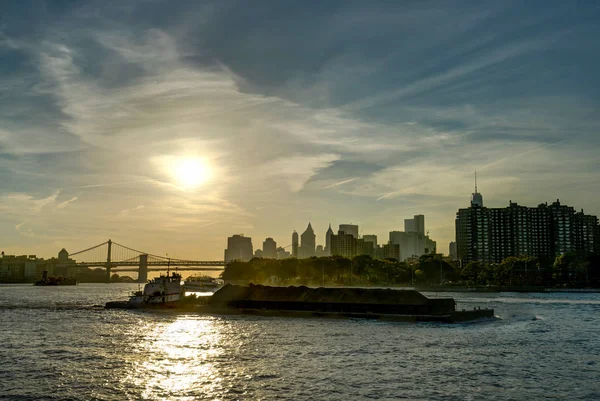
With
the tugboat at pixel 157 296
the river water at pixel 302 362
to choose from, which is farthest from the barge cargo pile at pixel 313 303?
the river water at pixel 302 362

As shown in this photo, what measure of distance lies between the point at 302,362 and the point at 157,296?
8296 centimetres

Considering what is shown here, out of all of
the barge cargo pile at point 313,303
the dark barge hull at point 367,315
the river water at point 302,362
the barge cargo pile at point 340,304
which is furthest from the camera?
the barge cargo pile at point 313,303

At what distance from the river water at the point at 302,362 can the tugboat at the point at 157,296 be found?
134 feet

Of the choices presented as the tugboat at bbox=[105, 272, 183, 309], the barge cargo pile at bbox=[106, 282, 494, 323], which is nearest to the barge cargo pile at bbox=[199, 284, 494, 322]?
the barge cargo pile at bbox=[106, 282, 494, 323]

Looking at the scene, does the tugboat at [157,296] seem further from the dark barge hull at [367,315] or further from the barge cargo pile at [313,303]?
the dark barge hull at [367,315]

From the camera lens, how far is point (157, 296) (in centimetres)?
12312

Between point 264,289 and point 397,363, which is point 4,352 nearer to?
point 397,363

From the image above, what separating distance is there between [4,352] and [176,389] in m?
27.1

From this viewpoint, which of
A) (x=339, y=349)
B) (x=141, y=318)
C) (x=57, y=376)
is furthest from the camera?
(x=141, y=318)

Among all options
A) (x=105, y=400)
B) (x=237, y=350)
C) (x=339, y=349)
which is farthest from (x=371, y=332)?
(x=105, y=400)

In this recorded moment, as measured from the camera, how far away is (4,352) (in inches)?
2151

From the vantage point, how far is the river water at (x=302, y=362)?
1437 inches

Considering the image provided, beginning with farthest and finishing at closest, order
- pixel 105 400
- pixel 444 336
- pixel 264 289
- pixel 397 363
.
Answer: pixel 264 289, pixel 444 336, pixel 397 363, pixel 105 400

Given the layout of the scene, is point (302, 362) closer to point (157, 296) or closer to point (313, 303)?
point (313, 303)
